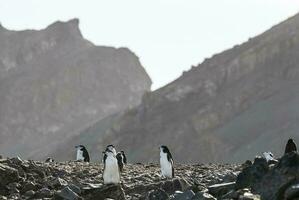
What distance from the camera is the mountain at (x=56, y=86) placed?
547 feet

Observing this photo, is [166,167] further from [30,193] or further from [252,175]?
[252,175]

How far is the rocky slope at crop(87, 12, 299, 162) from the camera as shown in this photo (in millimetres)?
91188

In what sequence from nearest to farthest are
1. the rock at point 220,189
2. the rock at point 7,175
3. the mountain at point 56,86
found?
the rock at point 220,189
the rock at point 7,175
the mountain at point 56,86

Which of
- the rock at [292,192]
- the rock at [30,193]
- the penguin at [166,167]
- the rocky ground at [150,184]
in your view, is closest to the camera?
the rock at [292,192]

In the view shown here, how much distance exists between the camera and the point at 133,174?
19906mm

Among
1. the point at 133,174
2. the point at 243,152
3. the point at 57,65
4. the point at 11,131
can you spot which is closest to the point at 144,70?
the point at 57,65

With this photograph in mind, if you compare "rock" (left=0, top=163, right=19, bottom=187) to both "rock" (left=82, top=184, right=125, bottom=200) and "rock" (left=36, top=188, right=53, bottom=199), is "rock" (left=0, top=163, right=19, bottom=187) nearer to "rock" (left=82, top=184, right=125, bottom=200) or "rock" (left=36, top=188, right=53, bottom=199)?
"rock" (left=36, top=188, right=53, bottom=199)

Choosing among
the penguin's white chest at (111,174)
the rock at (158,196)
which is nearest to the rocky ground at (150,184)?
the rock at (158,196)

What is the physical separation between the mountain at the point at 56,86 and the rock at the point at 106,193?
451 feet

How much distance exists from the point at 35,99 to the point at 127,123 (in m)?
63.3

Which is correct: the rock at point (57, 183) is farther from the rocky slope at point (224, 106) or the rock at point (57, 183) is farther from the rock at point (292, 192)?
the rocky slope at point (224, 106)

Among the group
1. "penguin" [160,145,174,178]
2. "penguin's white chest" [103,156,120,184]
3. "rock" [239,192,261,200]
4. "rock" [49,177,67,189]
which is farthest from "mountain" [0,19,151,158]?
"rock" [239,192,261,200]

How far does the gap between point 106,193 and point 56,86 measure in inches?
6206

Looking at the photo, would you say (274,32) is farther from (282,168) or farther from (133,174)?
(282,168)
